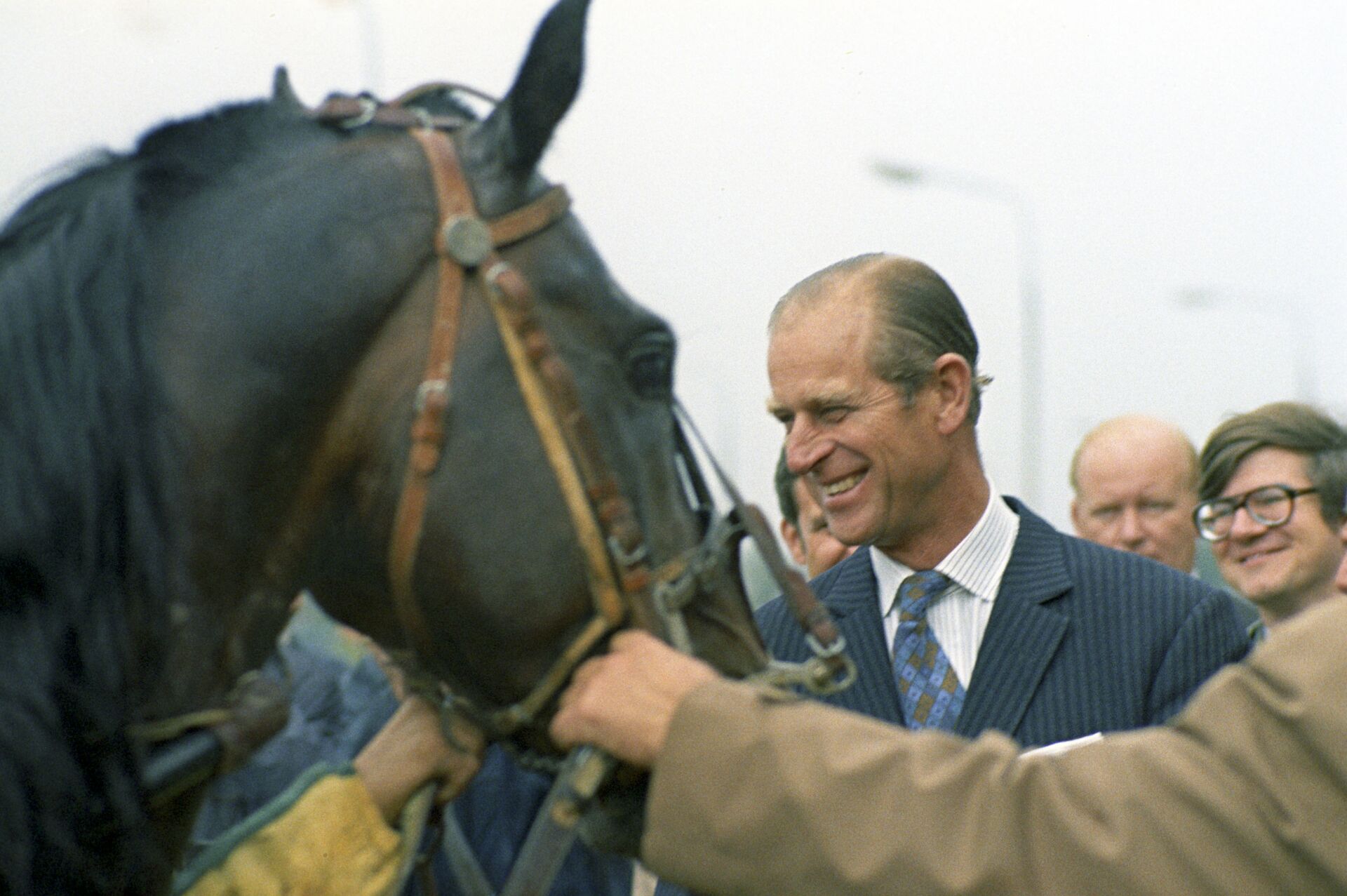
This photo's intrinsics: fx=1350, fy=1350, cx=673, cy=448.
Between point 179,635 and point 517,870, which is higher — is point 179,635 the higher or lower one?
the higher one

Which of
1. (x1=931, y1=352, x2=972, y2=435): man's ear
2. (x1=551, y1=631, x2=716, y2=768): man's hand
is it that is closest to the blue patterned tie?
(x1=931, y1=352, x2=972, y2=435): man's ear

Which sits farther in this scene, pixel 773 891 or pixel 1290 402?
pixel 1290 402

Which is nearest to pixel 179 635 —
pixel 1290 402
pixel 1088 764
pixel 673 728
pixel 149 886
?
pixel 149 886

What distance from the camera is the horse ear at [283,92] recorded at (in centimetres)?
196

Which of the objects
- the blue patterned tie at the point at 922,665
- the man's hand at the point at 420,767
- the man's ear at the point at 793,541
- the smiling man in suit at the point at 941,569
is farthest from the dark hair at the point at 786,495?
the man's hand at the point at 420,767

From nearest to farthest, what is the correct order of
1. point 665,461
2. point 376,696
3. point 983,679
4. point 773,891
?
point 773,891 → point 665,461 → point 983,679 → point 376,696

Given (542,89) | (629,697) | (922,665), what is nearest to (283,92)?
(542,89)

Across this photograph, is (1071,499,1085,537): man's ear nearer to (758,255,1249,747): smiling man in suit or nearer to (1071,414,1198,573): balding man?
(1071,414,1198,573): balding man

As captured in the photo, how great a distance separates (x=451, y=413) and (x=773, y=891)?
0.73 m

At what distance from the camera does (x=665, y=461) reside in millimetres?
1972

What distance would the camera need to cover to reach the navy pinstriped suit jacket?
2.67 metres

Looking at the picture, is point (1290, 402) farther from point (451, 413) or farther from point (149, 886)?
point (149, 886)

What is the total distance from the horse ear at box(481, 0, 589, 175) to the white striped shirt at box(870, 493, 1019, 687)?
1.49m

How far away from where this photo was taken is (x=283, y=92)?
203cm
